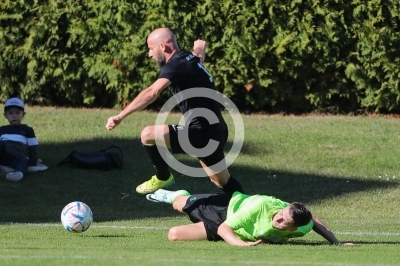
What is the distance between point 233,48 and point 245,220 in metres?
8.68

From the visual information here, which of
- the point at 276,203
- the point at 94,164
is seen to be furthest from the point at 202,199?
the point at 94,164

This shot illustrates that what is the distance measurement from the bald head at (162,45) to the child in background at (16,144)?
15.8 feet

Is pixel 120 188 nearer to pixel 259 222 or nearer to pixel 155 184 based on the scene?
pixel 155 184

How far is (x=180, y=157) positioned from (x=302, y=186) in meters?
2.36

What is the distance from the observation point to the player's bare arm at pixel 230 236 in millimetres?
9117

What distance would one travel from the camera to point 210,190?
14.3m

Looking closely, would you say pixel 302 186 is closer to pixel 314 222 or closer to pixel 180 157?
pixel 180 157

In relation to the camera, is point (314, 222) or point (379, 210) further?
point (379, 210)

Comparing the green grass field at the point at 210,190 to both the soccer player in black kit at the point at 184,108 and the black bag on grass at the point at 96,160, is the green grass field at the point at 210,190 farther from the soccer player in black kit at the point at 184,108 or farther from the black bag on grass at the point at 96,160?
the soccer player in black kit at the point at 184,108

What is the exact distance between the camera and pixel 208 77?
1028cm

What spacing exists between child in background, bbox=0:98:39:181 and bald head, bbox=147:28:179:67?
483 cm

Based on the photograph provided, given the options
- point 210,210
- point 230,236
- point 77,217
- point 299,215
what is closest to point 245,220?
point 230,236

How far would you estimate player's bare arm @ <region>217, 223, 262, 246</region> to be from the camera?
29.9 feet

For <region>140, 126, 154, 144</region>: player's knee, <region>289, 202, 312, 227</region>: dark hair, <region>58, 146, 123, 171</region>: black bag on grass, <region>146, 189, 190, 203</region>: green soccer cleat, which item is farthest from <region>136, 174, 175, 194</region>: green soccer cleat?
<region>58, 146, 123, 171</region>: black bag on grass
